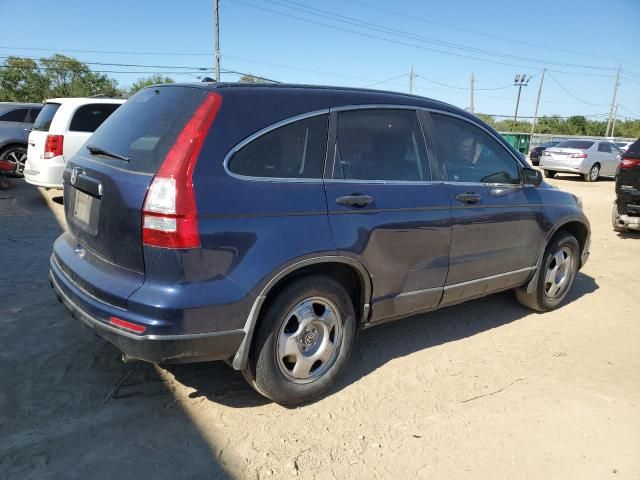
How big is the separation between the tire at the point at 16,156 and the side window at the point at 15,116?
26.4 inches

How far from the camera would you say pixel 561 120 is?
3034 inches

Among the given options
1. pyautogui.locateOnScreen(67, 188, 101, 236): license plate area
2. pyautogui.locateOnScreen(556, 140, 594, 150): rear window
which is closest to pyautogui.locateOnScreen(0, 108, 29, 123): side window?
pyautogui.locateOnScreen(67, 188, 101, 236): license plate area

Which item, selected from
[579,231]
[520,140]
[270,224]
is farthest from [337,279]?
[520,140]

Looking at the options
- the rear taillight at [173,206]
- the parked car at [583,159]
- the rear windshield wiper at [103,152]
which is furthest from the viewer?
the parked car at [583,159]

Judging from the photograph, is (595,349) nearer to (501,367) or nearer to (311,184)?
(501,367)

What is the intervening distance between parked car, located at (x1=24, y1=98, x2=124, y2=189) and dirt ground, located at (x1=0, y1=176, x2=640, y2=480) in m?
4.36

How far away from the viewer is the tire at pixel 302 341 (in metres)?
2.80

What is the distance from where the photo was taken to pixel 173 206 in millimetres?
2391

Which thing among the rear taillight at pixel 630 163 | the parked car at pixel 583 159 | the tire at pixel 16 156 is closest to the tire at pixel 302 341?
the rear taillight at pixel 630 163

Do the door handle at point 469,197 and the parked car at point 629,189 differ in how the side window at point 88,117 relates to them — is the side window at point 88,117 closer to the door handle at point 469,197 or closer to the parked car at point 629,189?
the door handle at point 469,197

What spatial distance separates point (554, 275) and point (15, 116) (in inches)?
465

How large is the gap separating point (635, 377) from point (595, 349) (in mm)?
478

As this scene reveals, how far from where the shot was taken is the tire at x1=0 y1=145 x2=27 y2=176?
11.1 meters

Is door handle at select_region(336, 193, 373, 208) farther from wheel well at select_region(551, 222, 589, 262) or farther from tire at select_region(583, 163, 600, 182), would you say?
tire at select_region(583, 163, 600, 182)
